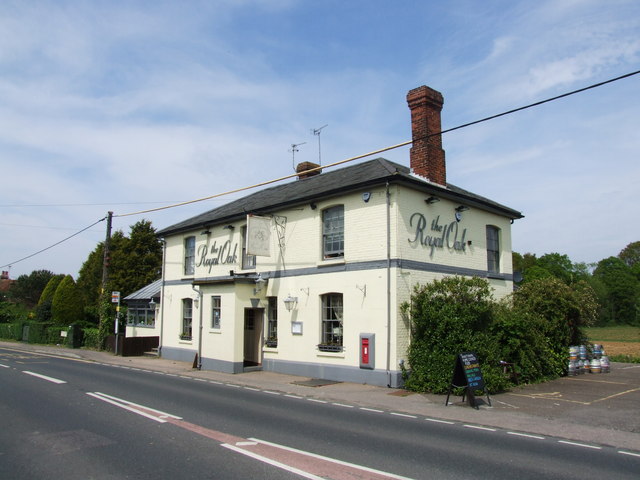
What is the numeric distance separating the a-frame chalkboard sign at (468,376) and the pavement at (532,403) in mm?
322

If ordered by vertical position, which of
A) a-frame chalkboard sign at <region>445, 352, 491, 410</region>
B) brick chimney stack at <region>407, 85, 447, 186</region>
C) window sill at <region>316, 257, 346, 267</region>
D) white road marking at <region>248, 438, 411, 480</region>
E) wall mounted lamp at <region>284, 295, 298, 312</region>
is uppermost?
brick chimney stack at <region>407, 85, 447, 186</region>

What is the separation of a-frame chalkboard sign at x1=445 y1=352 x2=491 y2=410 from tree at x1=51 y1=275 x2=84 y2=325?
139ft

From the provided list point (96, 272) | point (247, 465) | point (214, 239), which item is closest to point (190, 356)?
point (214, 239)

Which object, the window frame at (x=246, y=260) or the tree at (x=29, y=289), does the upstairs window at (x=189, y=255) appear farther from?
the tree at (x=29, y=289)

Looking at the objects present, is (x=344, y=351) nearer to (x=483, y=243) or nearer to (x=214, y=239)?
(x=483, y=243)

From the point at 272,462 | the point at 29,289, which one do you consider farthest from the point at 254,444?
the point at 29,289

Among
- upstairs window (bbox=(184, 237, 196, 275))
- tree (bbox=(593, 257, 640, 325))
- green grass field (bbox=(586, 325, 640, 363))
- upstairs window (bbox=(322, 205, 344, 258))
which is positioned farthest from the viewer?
tree (bbox=(593, 257, 640, 325))

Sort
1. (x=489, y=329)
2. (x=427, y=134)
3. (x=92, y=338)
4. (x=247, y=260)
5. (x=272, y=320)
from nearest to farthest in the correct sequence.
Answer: (x=489, y=329), (x=427, y=134), (x=272, y=320), (x=247, y=260), (x=92, y=338)

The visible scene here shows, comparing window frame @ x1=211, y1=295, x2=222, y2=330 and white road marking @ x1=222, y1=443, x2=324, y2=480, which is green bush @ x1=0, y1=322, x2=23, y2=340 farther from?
white road marking @ x1=222, y1=443, x2=324, y2=480

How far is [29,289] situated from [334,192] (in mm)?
70512

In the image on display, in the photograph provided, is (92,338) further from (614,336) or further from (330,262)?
(614,336)

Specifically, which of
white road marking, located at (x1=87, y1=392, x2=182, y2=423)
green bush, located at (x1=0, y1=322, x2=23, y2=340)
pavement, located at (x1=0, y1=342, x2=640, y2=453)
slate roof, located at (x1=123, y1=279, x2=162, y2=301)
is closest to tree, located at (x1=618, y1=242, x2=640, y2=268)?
pavement, located at (x1=0, y1=342, x2=640, y2=453)

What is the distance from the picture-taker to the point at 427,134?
57.5ft

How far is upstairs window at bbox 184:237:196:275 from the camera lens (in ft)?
78.3
